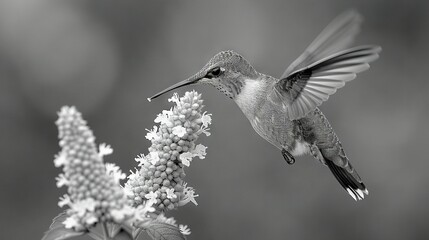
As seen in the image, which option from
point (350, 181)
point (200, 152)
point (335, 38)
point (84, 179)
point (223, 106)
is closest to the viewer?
point (84, 179)

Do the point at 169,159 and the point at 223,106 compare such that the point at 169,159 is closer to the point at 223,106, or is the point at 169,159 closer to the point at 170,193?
the point at 170,193

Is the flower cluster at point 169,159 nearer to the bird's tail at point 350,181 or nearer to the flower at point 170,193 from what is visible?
the flower at point 170,193

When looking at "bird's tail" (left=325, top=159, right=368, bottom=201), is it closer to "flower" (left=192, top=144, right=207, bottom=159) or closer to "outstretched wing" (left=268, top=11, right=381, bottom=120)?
"outstretched wing" (left=268, top=11, right=381, bottom=120)

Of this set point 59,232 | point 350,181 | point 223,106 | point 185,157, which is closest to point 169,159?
point 185,157

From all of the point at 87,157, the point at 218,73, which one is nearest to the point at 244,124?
the point at 218,73

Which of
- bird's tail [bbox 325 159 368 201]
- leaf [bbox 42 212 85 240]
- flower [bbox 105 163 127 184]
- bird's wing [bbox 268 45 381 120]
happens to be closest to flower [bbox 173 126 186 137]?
flower [bbox 105 163 127 184]

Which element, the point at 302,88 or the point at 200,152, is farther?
the point at 302,88

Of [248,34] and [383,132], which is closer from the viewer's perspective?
[383,132]

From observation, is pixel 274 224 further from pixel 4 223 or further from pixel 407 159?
pixel 4 223
